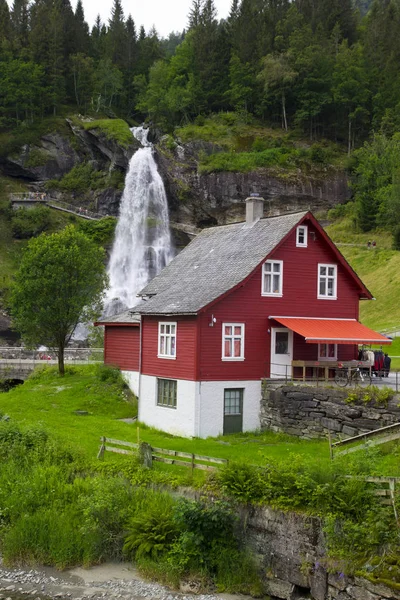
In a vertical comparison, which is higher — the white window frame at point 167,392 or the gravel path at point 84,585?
the white window frame at point 167,392

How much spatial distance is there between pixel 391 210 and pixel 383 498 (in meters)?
52.1

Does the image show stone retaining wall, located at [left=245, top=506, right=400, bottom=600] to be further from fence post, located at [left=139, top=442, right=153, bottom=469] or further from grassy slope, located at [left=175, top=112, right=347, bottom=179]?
grassy slope, located at [left=175, top=112, right=347, bottom=179]

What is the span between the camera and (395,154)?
7069 cm

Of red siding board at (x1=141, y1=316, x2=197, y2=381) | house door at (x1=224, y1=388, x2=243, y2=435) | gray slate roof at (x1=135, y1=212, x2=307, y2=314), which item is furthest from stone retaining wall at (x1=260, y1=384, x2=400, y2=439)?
gray slate roof at (x1=135, y1=212, x2=307, y2=314)

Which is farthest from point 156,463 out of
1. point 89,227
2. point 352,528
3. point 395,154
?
point 395,154

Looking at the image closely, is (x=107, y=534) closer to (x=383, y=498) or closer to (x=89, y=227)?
(x=383, y=498)

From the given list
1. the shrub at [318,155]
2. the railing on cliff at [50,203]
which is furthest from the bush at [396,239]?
the railing on cliff at [50,203]

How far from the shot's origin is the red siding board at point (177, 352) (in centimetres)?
2622

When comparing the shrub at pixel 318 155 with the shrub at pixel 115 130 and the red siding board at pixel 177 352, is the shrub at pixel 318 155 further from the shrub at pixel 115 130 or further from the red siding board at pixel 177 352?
the red siding board at pixel 177 352

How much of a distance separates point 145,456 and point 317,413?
7.64m

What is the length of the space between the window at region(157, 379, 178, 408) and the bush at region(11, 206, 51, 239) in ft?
161

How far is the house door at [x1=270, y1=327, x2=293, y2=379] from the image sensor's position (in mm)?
27516

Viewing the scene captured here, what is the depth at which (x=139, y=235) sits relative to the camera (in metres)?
70.3

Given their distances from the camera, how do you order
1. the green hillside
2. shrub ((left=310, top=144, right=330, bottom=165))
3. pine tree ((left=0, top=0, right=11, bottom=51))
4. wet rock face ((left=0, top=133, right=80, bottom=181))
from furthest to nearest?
pine tree ((left=0, top=0, right=11, bottom=51)), wet rock face ((left=0, top=133, right=80, bottom=181)), shrub ((left=310, top=144, right=330, bottom=165)), the green hillside
